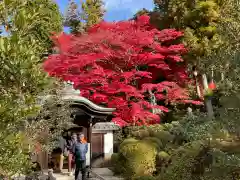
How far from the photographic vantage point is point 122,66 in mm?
20328

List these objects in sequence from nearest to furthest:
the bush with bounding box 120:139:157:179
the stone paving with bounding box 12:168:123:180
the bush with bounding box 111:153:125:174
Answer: the stone paving with bounding box 12:168:123:180 < the bush with bounding box 120:139:157:179 < the bush with bounding box 111:153:125:174

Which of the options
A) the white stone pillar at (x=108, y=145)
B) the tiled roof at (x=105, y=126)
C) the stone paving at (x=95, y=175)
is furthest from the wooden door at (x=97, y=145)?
the stone paving at (x=95, y=175)

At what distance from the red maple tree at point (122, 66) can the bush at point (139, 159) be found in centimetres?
485

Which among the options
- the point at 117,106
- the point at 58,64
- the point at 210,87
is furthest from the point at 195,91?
the point at 58,64

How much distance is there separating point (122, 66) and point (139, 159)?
8.24m

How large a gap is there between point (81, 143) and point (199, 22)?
13.7m

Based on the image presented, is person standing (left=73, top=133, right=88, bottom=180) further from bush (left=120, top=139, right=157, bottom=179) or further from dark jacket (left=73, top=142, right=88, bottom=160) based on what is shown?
bush (left=120, top=139, right=157, bottom=179)

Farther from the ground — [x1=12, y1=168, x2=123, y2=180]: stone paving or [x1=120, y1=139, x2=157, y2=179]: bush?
[x1=120, y1=139, x2=157, y2=179]: bush

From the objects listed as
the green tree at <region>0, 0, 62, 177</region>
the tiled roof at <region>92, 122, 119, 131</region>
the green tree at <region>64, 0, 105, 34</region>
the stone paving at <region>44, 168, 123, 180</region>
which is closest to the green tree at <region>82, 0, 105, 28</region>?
the green tree at <region>64, 0, 105, 34</region>

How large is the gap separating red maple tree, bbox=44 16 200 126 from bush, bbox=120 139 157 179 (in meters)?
4.85

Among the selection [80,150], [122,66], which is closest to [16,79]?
[80,150]

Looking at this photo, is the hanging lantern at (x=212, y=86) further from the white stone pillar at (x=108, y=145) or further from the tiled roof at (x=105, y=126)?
the white stone pillar at (x=108, y=145)

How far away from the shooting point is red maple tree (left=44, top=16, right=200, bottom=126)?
19.0 m

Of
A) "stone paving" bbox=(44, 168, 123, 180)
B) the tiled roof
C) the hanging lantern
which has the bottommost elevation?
"stone paving" bbox=(44, 168, 123, 180)
